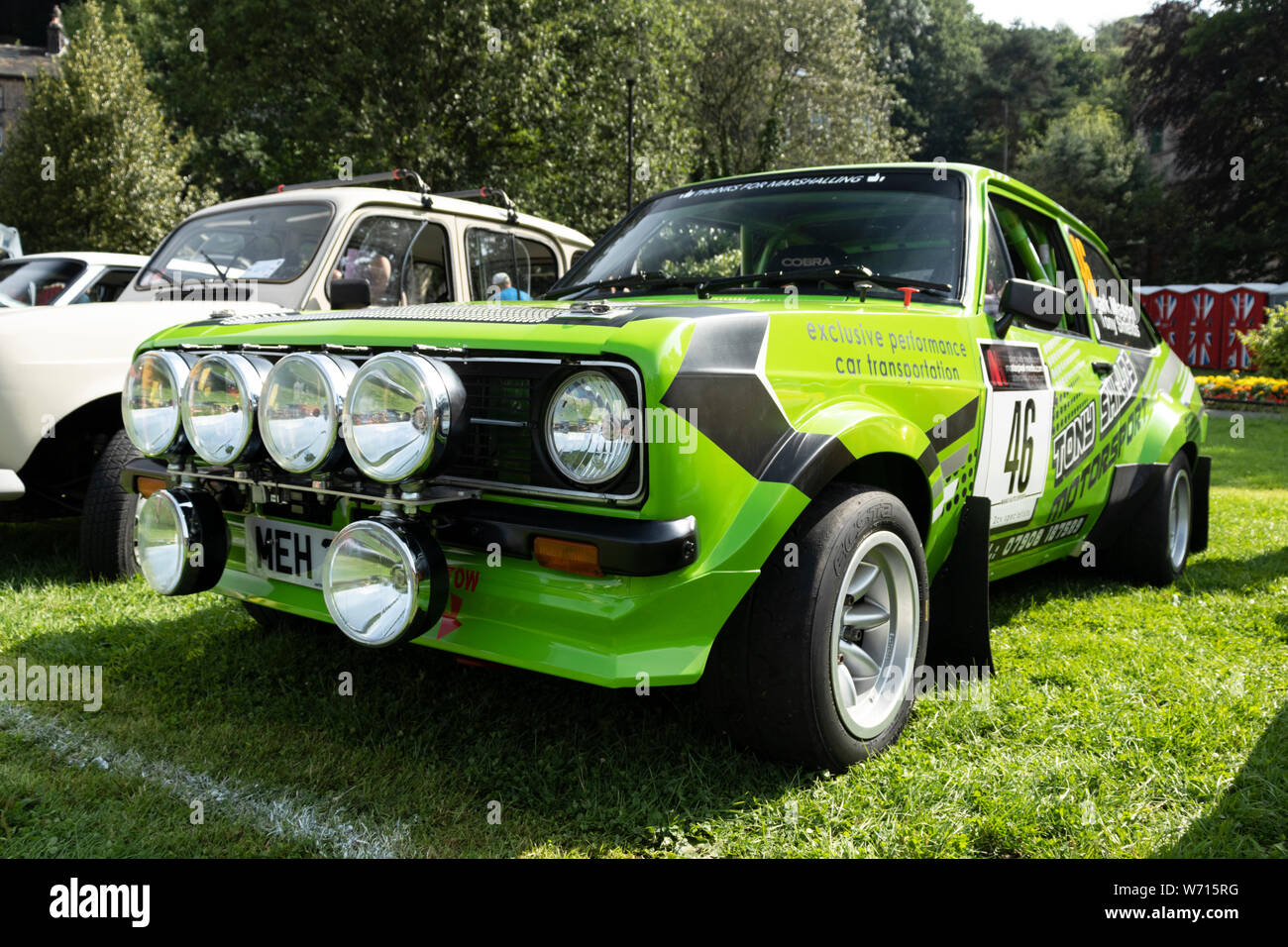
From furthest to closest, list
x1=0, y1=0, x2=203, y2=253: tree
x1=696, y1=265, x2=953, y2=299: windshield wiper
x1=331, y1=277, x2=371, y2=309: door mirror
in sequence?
x1=0, y1=0, x2=203, y2=253: tree
x1=331, y1=277, x2=371, y2=309: door mirror
x1=696, y1=265, x2=953, y2=299: windshield wiper

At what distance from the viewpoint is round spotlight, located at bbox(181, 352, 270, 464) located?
8.53 ft

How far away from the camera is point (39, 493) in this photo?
174 inches

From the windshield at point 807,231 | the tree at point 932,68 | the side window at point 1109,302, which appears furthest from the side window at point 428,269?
the tree at point 932,68

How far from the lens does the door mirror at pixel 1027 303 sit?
Answer: 3.22 meters

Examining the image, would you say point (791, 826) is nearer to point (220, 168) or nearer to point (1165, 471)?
point (1165, 471)

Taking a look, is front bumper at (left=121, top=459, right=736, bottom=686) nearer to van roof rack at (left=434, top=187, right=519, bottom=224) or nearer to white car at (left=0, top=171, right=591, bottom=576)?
white car at (left=0, top=171, right=591, bottom=576)

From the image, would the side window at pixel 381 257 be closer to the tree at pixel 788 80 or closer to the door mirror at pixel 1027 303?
the door mirror at pixel 1027 303

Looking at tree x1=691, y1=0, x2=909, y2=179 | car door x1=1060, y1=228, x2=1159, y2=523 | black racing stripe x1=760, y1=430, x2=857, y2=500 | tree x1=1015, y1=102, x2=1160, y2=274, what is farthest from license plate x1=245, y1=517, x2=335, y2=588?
tree x1=1015, y1=102, x2=1160, y2=274

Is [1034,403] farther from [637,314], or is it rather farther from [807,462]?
[637,314]

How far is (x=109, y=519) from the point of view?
4.25 metres

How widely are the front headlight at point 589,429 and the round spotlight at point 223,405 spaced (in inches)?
35.1
